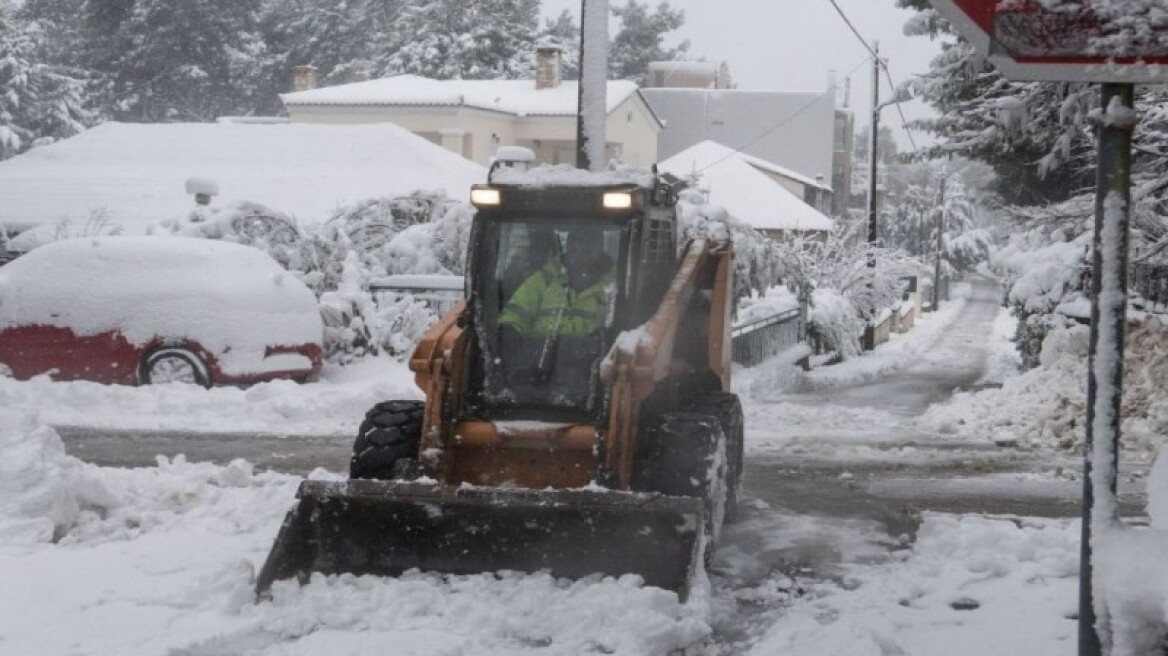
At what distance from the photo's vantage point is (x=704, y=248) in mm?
8492

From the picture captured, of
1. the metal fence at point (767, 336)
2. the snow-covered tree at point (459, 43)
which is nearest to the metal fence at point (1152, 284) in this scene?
the metal fence at point (767, 336)

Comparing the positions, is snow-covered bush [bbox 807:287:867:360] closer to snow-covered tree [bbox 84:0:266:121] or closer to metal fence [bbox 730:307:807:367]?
metal fence [bbox 730:307:807:367]

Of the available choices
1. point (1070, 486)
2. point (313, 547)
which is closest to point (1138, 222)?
point (1070, 486)

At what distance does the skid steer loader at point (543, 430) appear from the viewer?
6371 millimetres

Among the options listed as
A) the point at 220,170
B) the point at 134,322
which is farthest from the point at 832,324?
the point at 134,322

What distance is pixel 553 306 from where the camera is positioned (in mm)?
7371

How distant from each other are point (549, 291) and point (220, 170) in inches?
932

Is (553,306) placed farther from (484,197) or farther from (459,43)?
(459,43)

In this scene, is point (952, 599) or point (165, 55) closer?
point (952, 599)

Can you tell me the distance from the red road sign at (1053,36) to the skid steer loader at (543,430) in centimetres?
314

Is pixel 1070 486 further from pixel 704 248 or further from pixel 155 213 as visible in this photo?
pixel 155 213

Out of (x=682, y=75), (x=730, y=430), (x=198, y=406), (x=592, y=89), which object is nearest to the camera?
(x=730, y=430)

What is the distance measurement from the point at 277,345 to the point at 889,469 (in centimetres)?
669

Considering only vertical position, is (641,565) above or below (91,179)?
below
